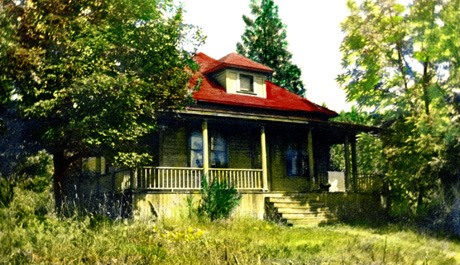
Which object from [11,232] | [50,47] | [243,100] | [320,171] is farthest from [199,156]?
[11,232]

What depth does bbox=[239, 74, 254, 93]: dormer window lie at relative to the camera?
2330 centimetres

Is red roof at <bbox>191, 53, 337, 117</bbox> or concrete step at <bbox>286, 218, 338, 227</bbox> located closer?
concrete step at <bbox>286, 218, 338, 227</bbox>

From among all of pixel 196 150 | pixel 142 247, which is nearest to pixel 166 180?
pixel 196 150

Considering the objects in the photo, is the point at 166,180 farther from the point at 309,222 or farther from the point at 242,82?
the point at 242,82

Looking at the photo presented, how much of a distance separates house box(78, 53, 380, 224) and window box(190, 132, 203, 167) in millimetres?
43

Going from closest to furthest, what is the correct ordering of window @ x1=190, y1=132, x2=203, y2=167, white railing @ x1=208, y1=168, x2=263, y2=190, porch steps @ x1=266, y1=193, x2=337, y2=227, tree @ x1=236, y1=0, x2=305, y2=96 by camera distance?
porch steps @ x1=266, y1=193, x2=337, y2=227 → white railing @ x1=208, y1=168, x2=263, y2=190 → window @ x1=190, y1=132, x2=203, y2=167 → tree @ x1=236, y1=0, x2=305, y2=96

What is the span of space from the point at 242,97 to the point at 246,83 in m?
1.34

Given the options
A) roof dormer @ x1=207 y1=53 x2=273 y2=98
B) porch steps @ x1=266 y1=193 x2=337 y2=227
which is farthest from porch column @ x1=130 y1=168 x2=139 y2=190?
roof dormer @ x1=207 y1=53 x2=273 y2=98

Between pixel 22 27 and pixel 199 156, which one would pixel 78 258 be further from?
pixel 199 156

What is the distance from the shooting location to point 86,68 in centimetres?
1330

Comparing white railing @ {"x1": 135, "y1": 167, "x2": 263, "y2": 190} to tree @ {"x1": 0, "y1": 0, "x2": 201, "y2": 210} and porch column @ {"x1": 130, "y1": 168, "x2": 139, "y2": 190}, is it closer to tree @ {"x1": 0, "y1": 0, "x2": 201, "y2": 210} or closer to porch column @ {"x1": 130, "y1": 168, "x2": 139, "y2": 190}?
porch column @ {"x1": 130, "y1": 168, "x2": 139, "y2": 190}

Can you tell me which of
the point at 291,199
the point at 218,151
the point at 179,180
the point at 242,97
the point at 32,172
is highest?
the point at 242,97


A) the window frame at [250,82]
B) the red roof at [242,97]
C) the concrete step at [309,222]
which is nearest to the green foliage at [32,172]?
the red roof at [242,97]

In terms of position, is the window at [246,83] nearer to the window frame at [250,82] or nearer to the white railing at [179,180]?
the window frame at [250,82]
